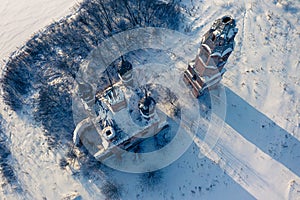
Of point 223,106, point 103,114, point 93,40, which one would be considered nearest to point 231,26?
point 223,106

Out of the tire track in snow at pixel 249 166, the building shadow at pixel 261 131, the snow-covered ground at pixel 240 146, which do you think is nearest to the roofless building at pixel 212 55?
the building shadow at pixel 261 131

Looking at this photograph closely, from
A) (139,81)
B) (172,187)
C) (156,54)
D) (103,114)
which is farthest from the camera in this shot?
(156,54)

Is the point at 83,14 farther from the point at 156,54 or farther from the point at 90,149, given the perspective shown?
the point at 90,149

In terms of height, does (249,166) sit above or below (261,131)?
below

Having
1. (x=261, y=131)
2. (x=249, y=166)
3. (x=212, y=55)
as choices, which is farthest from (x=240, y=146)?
(x=212, y=55)

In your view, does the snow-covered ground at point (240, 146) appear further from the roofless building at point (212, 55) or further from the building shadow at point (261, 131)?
the roofless building at point (212, 55)

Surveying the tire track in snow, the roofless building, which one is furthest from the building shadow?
the roofless building

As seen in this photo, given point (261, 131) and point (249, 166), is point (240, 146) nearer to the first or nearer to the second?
point (249, 166)
